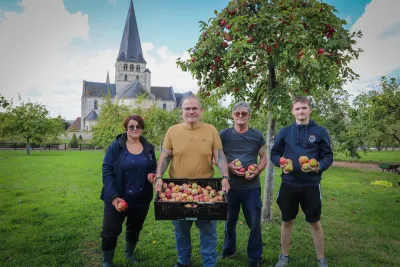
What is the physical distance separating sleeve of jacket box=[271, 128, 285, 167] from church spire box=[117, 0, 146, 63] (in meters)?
77.5

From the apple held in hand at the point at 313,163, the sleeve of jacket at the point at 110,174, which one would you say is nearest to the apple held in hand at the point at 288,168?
the apple held in hand at the point at 313,163

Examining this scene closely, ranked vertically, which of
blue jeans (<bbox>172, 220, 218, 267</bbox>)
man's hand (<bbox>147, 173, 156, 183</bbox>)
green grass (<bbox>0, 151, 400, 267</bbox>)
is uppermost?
man's hand (<bbox>147, 173, 156, 183</bbox>)

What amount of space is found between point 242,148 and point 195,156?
2.76 feet

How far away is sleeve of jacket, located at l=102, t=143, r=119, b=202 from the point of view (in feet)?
13.3

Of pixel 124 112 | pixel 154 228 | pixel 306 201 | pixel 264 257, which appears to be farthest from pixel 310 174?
pixel 124 112

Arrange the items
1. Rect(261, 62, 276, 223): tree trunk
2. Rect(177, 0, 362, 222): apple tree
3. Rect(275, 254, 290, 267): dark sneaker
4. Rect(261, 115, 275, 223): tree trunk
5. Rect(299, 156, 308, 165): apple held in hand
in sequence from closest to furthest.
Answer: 1. Rect(299, 156, 308, 165): apple held in hand
2. Rect(275, 254, 290, 267): dark sneaker
3. Rect(177, 0, 362, 222): apple tree
4. Rect(261, 62, 276, 223): tree trunk
5. Rect(261, 115, 275, 223): tree trunk

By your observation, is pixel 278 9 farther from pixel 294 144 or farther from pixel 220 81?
pixel 294 144

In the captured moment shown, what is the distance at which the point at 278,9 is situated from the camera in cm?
535

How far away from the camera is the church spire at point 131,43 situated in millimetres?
74188

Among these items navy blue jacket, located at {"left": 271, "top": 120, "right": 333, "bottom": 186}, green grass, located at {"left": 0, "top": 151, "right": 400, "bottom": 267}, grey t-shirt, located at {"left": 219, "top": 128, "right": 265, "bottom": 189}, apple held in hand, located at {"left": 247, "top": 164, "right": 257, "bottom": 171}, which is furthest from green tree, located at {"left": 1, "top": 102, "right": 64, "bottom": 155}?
navy blue jacket, located at {"left": 271, "top": 120, "right": 333, "bottom": 186}

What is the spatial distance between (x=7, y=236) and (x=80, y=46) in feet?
24.4

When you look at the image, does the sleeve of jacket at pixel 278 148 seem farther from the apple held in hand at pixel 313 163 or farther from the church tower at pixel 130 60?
the church tower at pixel 130 60

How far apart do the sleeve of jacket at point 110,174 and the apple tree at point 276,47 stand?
→ 2.41 meters

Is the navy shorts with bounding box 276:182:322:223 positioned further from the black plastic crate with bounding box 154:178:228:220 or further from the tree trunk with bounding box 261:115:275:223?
the tree trunk with bounding box 261:115:275:223
